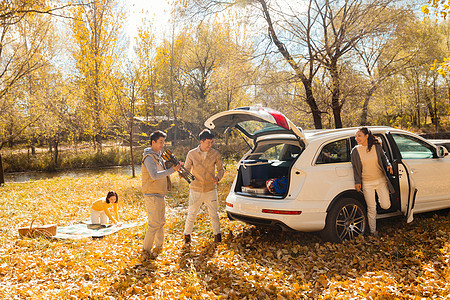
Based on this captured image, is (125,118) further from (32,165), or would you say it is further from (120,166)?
(32,165)

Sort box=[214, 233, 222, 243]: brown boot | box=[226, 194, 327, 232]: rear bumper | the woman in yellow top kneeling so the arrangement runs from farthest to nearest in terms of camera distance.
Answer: the woman in yellow top kneeling < box=[214, 233, 222, 243]: brown boot < box=[226, 194, 327, 232]: rear bumper

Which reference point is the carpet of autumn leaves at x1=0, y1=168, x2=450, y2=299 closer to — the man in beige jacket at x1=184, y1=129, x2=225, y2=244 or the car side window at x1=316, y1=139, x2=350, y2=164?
the man in beige jacket at x1=184, y1=129, x2=225, y2=244

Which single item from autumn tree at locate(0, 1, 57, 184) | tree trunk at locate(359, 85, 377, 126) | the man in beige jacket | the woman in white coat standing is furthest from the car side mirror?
autumn tree at locate(0, 1, 57, 184)

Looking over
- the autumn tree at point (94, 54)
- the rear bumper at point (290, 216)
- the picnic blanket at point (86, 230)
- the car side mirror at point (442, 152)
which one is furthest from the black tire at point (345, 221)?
the autumn tree at point (94, 54)

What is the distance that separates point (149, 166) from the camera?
497 cm

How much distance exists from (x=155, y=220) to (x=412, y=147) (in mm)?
4722

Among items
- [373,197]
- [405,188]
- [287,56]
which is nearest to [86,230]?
[373,197]

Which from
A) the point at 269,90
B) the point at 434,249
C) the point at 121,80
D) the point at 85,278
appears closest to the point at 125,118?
the point at 121,80

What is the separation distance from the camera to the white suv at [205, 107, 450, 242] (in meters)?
4.82

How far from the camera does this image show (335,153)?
17.3 feet

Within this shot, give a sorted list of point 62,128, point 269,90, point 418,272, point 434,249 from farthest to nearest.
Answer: point 62,128, point 269,90, point 434,249, point 418,272

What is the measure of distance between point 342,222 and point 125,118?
1467 cm

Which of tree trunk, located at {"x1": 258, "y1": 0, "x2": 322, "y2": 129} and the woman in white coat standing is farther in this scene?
tree trunk, located at {"x1": 258, "y1": 0, "x2": 322, "y2": 129}

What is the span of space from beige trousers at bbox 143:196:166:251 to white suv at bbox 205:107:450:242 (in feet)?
3.71
